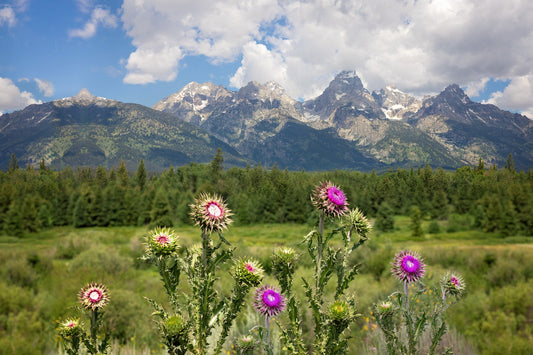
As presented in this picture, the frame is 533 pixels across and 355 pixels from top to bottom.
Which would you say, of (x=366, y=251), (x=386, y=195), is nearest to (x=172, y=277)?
(x=366, y=251)

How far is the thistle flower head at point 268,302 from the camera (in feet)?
10.8

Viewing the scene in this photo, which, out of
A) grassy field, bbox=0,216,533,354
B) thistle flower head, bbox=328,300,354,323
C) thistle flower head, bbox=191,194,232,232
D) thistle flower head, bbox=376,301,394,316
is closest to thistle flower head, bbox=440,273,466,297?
thistle flower head, bbox=376,301,394,316

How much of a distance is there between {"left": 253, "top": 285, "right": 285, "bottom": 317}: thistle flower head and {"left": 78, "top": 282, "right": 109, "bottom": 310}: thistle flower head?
1.44 meters

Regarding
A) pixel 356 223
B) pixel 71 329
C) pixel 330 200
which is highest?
pixel 330 200

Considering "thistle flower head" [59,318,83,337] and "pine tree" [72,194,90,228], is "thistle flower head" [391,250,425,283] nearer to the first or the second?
Result: "thistle flower head" [59,318,83,337]

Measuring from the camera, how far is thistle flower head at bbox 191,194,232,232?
2266mm

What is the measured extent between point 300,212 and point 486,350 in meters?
80.4

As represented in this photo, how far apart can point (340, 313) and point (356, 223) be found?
0.75 metres

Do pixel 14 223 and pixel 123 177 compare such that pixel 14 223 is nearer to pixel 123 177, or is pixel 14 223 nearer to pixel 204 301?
pixel 123 177

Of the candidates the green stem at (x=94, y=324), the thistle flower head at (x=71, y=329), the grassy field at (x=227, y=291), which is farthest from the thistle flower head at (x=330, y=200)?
the thistle flower head at (x=71, y=329)

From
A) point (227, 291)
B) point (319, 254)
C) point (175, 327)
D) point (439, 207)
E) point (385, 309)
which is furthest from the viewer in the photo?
point (439, 207)

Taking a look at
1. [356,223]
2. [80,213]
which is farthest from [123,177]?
[356,223]

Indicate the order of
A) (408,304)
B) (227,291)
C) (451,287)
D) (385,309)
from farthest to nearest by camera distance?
1. (227,291)
2. (451,287)
3. (385,309)
4. (408,304)

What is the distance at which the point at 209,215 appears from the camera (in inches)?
90.4
